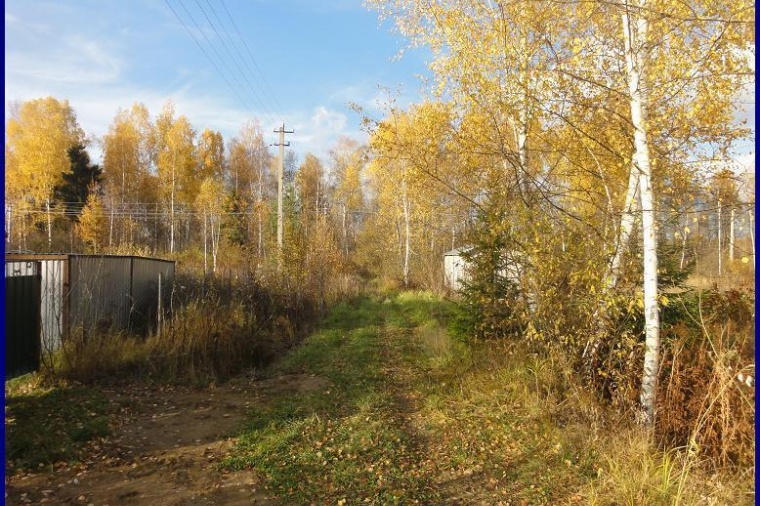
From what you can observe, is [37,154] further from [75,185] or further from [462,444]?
[462,444]

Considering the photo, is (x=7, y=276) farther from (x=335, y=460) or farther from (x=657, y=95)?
(x=657, y=95)

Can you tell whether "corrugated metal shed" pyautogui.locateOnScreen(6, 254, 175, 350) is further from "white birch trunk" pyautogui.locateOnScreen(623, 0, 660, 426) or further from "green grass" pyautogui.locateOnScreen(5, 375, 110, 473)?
"white birch trunk" pyautogui.locateOnScreen(623, 0, 660, 426)

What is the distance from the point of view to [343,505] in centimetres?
367

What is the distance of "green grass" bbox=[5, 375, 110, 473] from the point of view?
13.8 ft

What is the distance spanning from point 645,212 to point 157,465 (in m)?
5.03

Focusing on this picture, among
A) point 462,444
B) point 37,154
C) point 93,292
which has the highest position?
point 37,154

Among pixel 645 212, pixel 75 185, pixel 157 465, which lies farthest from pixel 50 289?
pixel 75 185

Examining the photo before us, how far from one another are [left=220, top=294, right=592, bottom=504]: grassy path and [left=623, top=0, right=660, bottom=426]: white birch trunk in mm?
1103

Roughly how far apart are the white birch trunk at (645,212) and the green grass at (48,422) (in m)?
5.36

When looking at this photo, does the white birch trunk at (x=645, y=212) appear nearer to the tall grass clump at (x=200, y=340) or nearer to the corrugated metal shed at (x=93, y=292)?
the tall grass clump at (x=200, y=340)

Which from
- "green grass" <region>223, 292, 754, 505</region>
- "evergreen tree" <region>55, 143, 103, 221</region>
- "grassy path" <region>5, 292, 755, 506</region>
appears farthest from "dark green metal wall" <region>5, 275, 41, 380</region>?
"evergreen tree" <region>55, 143, 103, 221</region>

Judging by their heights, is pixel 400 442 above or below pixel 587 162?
below

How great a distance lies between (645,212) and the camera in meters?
4.43

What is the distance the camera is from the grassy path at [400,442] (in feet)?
13.0
